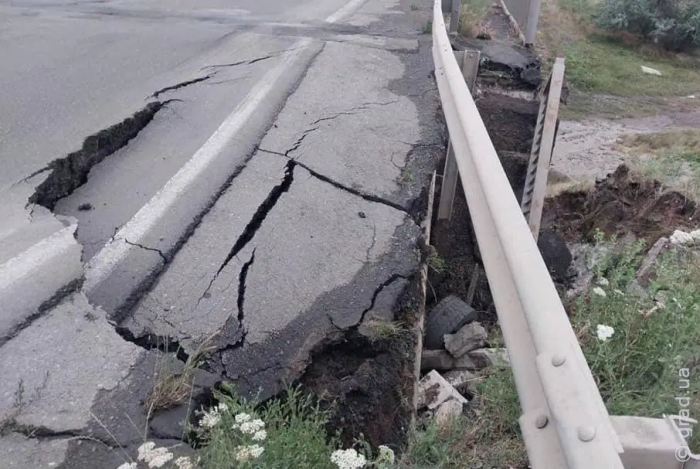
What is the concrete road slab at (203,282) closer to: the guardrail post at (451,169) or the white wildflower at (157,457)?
the white wildflower at (157,457)

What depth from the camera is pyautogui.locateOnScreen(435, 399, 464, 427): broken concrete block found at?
10.1ft

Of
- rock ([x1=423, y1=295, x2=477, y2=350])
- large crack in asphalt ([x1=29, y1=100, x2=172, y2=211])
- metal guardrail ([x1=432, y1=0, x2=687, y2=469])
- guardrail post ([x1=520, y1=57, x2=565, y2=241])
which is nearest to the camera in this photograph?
metal guardrail ([x1=432, y1=0, x2=687, y2=469])

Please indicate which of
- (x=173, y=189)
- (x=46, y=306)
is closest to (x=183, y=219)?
(x=173, y=189)

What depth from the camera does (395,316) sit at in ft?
11.7

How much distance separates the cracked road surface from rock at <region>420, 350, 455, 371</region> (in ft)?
1.48

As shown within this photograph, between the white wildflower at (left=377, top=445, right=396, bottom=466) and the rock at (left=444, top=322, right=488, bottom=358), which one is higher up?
the white wildflower at (left=377, top=445, right=396, bottom=466)

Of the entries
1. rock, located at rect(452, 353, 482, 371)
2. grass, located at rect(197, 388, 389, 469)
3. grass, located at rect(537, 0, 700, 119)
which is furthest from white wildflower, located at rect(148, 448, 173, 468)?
grass, located at rect(537, 0, 700, 119)

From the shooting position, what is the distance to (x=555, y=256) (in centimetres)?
550

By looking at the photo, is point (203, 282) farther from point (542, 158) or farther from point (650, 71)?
point (650, 71)

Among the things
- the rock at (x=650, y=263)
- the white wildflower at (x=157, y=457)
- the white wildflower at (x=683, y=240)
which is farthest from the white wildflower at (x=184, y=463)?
the white wildflower at (x=683, y=240)

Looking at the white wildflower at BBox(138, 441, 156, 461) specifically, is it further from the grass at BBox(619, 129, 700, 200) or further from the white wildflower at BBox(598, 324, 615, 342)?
the grass at BBox(619, 129, 700, 200)

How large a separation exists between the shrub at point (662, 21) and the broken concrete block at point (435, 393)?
44.7ft

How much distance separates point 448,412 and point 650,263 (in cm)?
247

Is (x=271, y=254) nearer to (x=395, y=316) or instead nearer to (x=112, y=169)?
(x=395, y=316)
